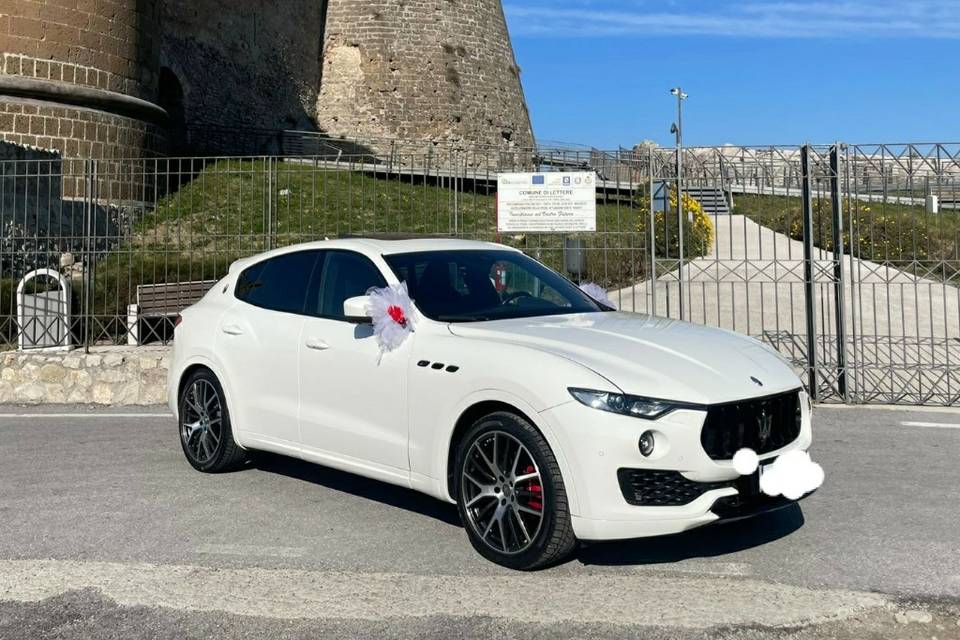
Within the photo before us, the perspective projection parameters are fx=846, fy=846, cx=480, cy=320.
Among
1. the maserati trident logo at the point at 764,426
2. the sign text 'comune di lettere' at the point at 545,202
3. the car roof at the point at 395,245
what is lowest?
the maserati trident logo at the point at 764,426

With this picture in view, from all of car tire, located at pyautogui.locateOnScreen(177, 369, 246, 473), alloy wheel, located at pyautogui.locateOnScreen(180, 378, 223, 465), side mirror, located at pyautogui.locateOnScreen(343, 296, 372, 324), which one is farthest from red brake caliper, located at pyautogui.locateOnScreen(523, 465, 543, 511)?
alloy wheel, located at pyautogui.locateOnScreen(180, 378, 223, 465)

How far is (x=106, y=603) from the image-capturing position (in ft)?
11.8

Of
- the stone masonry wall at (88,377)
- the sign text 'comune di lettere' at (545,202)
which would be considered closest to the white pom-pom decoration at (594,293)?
the sign text 'comune di lettere' at (545,202)

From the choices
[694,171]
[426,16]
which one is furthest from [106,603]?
[426,16]

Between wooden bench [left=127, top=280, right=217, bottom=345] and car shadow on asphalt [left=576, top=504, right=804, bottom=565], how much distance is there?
273 inches

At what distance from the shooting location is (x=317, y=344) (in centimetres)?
495

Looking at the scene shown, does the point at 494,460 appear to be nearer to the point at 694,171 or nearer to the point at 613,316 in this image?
the point at 613,316

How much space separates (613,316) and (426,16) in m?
33.5

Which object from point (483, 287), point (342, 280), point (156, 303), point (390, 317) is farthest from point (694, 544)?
point (156, 303)

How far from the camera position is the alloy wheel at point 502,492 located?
12.6 ft

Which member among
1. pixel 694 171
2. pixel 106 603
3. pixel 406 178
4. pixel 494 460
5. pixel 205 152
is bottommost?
pixel 106 603

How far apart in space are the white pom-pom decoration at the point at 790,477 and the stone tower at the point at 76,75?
18.7 metres

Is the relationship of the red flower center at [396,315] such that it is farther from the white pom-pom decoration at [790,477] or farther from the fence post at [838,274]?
the fence post at [838,274]

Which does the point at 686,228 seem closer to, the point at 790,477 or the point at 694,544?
the point at 694,544
